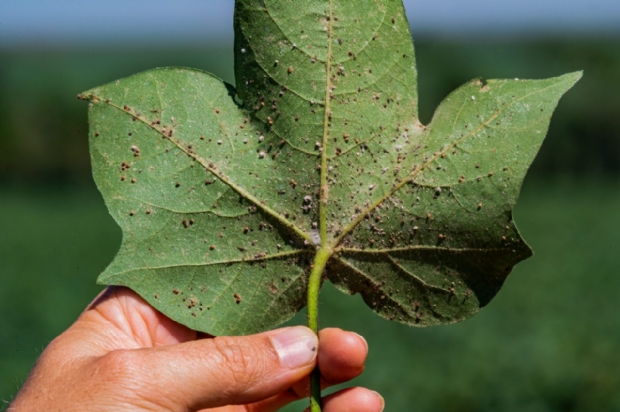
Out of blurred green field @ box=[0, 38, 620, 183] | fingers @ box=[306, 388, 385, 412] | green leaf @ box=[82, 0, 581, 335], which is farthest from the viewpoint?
blurred green field @ box=[0, 38, 620, 183]

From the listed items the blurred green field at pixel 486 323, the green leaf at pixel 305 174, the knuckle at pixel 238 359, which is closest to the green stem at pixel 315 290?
the green leaf at pixel 305 174

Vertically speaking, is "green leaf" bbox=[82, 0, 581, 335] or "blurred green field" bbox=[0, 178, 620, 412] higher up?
"green leaf" bbox=[82, 0, 581, 335]

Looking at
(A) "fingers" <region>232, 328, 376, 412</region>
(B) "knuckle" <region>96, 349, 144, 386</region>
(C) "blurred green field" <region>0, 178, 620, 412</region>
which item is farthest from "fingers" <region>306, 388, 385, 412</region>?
(C) "blurred green field" <region>0, 178, 620, 412</region>

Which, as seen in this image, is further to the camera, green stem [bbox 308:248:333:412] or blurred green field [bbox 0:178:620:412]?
blurred green field [bbox 0:178:620:412]

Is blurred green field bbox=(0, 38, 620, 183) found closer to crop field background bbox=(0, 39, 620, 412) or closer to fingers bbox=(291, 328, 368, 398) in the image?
crop field background bbox=(0, 39, 620, 412)

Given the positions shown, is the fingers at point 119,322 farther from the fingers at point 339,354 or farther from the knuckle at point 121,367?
the fingers at point 339,354

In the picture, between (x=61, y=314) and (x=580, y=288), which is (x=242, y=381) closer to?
(x=61, y=314)

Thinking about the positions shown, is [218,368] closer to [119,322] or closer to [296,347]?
[296,347]

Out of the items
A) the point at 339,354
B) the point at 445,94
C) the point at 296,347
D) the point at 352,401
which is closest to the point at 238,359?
the point at 296,347
